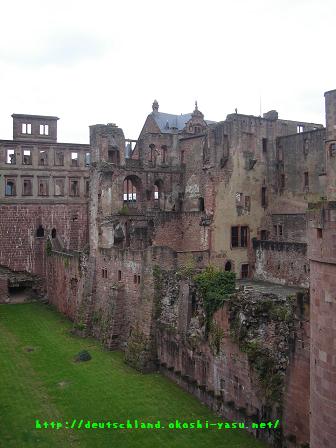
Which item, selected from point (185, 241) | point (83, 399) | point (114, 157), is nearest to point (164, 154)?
point (114, 157)

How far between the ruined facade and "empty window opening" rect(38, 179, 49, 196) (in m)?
0.10

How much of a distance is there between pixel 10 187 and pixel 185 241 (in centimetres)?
1357

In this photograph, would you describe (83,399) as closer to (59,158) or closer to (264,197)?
(264,197)

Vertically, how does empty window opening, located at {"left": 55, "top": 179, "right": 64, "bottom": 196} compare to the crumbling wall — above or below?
above

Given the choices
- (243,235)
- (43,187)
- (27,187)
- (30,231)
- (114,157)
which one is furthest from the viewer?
(43,187)

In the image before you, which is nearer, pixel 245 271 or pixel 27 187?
pixel 245 271

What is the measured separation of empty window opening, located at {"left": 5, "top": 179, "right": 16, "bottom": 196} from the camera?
3928 cm

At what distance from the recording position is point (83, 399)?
1919 centimetres

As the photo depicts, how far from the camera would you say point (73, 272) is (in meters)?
32.6

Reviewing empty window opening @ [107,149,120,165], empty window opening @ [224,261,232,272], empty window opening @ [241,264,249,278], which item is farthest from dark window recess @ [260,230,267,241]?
empty window opening @ [107,149,120,165]

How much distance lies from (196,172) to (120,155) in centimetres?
544

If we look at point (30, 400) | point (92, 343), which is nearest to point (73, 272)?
point (92, 343)

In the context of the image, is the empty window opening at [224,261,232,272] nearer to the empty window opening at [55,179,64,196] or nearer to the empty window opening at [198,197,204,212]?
the empty window opening at [198,197,204,212]

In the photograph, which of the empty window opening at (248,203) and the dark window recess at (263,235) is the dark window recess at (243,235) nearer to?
the empty window opening at (248,203)
